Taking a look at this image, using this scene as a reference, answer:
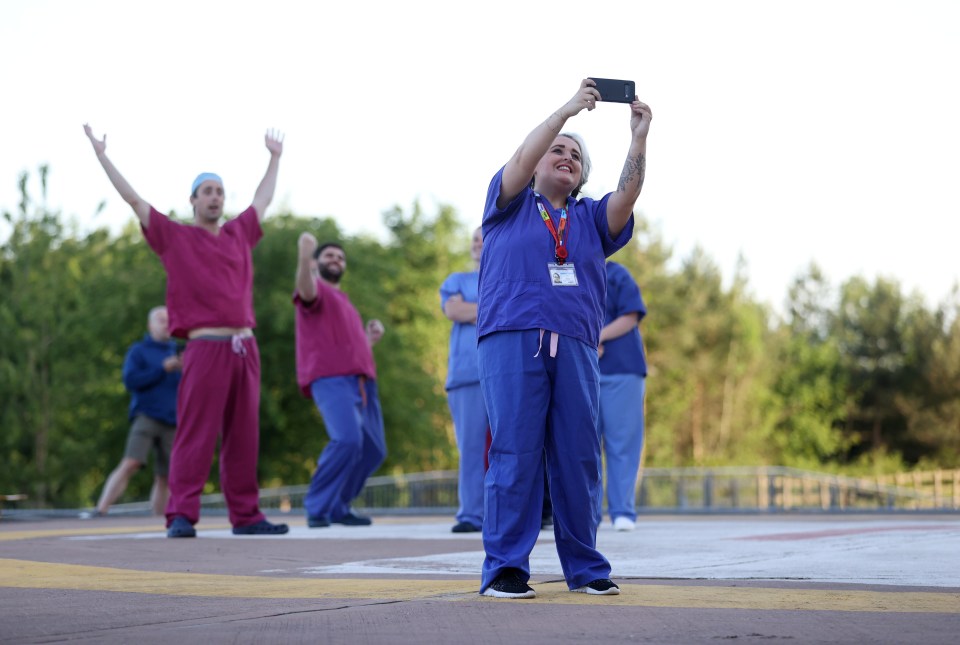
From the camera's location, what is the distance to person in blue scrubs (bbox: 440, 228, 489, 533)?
877 centimetres

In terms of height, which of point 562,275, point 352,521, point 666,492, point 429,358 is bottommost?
point 666,492

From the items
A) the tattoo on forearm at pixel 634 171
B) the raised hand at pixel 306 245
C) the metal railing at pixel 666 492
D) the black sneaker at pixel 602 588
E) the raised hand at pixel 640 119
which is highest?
the raised hand at pixel 306 245

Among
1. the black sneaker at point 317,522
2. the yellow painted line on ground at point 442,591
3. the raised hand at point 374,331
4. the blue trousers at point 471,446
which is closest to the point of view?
the yellow painted line on ground at point 442,591

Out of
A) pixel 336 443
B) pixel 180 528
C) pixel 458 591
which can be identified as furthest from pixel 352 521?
pixel 458 591

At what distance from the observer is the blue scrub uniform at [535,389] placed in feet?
14.5

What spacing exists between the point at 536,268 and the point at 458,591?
1.18m

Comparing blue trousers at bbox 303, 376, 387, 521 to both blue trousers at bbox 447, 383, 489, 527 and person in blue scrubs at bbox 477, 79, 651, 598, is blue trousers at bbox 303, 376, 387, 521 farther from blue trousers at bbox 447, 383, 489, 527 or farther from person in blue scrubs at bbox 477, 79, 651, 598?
person in blue scrubs at bbox 477, 79, 651, 598

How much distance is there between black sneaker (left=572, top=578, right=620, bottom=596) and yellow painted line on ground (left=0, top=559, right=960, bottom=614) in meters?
0.04

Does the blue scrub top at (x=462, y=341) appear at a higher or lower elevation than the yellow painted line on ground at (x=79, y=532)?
higher

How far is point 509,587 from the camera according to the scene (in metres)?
4.23

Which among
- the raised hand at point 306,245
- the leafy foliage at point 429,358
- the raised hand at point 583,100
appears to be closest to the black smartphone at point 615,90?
the raised hand at point 583,100

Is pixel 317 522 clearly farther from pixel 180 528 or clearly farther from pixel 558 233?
pixel 558 233

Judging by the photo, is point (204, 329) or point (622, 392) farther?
point (622, 392)

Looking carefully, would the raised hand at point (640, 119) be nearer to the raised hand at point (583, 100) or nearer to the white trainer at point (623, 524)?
the raised hand at point (583, 100)
